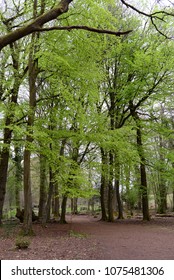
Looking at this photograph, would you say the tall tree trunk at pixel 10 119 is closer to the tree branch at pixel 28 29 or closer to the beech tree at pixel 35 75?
the beech tree at pixel 35 75

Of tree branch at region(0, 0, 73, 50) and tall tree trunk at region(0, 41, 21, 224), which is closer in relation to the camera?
tree branch at region(0, 0, 73, 50)

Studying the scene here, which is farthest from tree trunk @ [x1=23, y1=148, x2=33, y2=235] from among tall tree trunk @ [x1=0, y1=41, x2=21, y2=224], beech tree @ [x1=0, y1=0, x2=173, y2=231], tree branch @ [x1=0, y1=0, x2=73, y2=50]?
tree branch @ [x1=0, y1=0, x2=73, y2=50]

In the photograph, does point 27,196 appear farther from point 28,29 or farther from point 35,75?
point 28,29

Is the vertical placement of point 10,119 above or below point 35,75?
below

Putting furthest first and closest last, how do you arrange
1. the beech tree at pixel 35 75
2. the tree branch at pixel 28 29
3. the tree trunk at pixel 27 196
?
the tree trunk at pixel 27 196
the beech tree at pixel 35 75
the tree branch at pixel 28 29

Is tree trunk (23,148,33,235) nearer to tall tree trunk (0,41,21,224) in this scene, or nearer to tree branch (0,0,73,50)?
tall tree trunk (0,41,21,224)

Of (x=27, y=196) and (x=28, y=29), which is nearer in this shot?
(x=28, y=29)

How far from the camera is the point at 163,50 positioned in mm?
16219

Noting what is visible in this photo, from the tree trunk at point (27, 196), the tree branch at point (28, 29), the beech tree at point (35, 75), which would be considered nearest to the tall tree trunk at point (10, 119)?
the beech tree at point (35, 75)

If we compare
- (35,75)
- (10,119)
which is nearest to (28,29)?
(35,75)

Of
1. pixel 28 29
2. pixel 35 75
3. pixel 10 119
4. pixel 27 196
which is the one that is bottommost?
pixel 27 196

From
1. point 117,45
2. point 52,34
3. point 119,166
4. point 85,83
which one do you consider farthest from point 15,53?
point 119,166

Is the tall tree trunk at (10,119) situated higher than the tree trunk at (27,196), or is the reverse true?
the tall tree trunk at (10,119)

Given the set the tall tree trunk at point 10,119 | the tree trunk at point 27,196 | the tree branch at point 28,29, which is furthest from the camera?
the tall tree trunk at point 10,119
